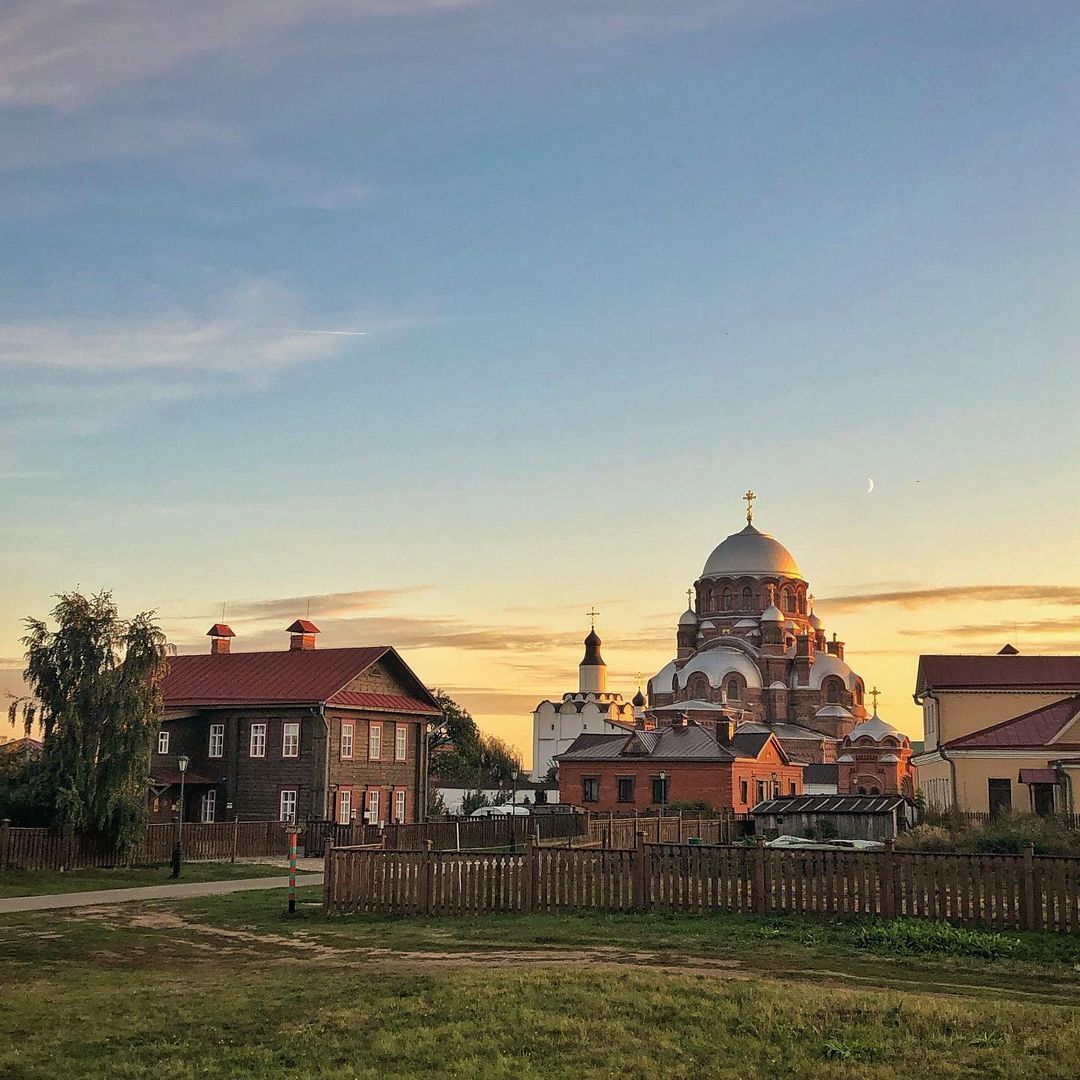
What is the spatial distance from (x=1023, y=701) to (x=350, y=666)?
25649 millimetres

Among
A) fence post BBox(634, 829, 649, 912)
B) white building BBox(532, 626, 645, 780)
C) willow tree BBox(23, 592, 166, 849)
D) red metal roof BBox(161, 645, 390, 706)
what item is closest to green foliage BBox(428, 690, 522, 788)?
white building BBox(532, 626, 645, 780)

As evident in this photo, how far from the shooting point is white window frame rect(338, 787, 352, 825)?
151 ft

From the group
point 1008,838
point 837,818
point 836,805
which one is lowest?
point 1008,838

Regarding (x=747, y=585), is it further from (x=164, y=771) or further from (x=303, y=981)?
(x=303, y=981)

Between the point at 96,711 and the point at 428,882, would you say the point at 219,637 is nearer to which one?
the point at 96,711

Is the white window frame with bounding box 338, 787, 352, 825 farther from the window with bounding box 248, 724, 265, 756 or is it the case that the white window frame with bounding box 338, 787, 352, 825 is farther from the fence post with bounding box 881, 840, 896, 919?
the fence post with bounding box 881, 840, 896, 919

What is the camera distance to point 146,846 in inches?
1321

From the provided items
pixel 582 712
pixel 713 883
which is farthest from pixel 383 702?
pixel 582 712

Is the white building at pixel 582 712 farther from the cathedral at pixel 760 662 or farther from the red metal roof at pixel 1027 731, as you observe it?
the red metal roof at pixel 1027 731

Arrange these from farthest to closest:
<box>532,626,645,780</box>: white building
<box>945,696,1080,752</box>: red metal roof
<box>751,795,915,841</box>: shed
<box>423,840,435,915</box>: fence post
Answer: <box>532,626,645,780</box>: white building < <box>945,696,1080,752</box>: red metal roof < <box>751,795,915,841</box>: shed < <box>423,840,435,915</box>: fence post

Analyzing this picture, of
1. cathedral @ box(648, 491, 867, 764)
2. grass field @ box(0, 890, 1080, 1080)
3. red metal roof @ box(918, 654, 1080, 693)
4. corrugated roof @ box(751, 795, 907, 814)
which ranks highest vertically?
cathedral @ box(648, 491, 867, 764)

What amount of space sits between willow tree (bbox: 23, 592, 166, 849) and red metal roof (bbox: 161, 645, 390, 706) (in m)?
12.2

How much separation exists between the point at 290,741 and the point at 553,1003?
3631 centimetres

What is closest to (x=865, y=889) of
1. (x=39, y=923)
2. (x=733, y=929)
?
(x=733, y=929)
